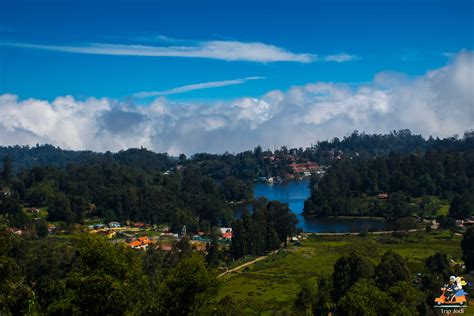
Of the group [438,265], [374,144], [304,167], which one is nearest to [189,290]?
[438,265]

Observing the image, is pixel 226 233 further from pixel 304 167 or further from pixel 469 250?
pixel 304 167

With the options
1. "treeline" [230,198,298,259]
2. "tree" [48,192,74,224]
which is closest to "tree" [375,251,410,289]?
"treeline" [230,198,298,259]

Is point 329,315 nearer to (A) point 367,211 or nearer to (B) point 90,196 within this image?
(A) point 367,211

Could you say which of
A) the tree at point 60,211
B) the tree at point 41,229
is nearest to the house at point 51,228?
the tree at point 60,211

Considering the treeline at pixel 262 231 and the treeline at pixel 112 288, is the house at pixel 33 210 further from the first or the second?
the treeline at pixel 112 288

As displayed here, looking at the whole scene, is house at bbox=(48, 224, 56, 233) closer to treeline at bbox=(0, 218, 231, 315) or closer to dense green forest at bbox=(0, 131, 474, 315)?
dense green forest at bbox=(0, 131, 474, 315)

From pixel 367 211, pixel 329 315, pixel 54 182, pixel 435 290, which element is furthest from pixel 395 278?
pixel 54 182

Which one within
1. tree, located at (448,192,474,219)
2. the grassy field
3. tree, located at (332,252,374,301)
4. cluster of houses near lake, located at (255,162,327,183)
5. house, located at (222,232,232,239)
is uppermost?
cluster of houses near lake, located at (255,162,327,183)
